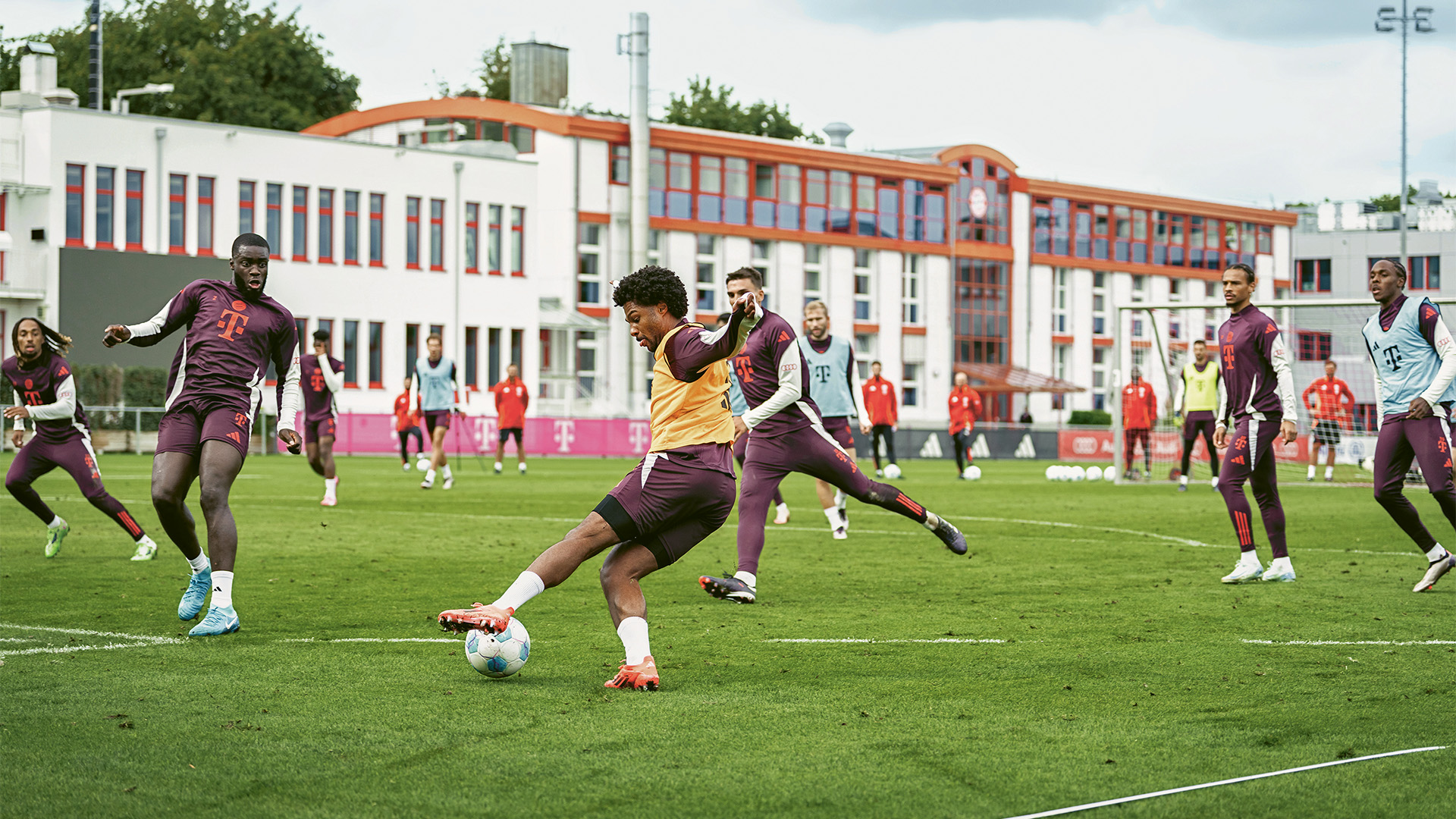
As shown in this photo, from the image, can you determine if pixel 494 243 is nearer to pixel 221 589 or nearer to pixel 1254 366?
pixel 1254 366

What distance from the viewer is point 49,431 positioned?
12219mm

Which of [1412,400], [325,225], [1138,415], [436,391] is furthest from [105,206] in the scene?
[1412,400]

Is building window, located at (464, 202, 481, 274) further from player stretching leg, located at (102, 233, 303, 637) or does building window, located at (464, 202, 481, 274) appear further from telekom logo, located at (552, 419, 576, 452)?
player stretching leg, located at (102, 233, 303, 637)

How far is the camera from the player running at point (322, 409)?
18.7 m

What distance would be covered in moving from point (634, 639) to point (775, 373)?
14.1ft

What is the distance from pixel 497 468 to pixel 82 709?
23730 mm

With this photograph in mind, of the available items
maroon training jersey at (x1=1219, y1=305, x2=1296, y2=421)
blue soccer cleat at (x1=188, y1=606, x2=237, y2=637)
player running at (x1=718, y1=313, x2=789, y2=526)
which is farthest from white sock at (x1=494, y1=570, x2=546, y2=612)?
maroon training jersey at (x1=1219, y1=305, x2=1296, y2=421)

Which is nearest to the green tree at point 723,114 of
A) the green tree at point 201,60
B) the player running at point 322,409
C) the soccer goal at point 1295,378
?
the green tree at point 201,60

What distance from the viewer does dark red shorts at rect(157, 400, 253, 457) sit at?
337 inches

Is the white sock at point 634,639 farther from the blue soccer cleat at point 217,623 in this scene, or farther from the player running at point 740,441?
the player running at point 740,441

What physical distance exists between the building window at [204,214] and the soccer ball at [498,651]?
43166 millimetres

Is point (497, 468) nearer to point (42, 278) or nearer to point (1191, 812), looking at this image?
point (42, 278)

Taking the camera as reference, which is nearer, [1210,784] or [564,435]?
[1210,784]

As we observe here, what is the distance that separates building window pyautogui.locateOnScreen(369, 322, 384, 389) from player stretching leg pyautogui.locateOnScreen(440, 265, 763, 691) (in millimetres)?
44955
